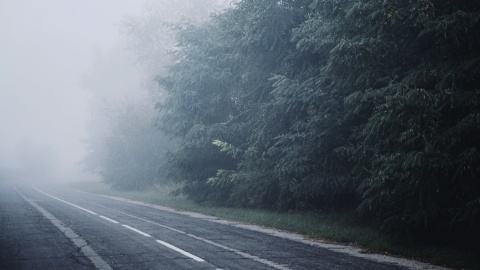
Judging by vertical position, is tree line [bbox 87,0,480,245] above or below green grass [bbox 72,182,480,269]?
above

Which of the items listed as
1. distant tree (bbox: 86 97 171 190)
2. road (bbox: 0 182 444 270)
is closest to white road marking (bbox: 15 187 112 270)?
road (bbox: 0 182 444 270)

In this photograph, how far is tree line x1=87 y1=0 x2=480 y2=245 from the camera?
8.91m

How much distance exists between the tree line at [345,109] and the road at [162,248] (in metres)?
2.09

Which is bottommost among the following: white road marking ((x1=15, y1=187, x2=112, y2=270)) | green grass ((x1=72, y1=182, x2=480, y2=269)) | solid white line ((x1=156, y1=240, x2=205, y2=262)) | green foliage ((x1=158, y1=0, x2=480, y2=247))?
white road marking ((x1=15, y1=187, x2=112, y2=270))

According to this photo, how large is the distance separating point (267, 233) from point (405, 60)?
6.74 m

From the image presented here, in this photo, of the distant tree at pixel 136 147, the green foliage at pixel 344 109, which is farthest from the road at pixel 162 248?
the distant tree at pixel 136 147

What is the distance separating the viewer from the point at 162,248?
9.99 meters

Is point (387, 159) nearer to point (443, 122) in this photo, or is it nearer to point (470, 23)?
point (443, 122)

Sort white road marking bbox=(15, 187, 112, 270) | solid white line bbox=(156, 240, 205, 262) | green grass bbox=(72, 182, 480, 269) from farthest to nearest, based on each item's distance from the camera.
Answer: green grass bbox=(72, 182, 480, 269) < solid white line bbox=(156, 240, 205, 262) < white road marking bbox=(15, 187, 112, 270)

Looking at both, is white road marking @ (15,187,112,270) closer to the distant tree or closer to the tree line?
the tree line

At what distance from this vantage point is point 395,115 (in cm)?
948

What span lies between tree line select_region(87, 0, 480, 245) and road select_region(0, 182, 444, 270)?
209cm

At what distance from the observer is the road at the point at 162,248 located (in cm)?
822

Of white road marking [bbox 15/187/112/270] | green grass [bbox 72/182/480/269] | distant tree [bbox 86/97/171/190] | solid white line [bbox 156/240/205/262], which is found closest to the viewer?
white road marking [bbox 15/187/112/270]
